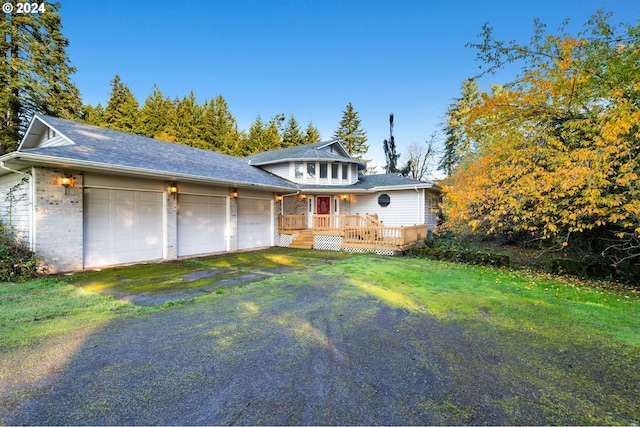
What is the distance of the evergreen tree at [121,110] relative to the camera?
2617cm

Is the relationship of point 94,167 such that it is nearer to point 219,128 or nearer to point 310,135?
point 219,128

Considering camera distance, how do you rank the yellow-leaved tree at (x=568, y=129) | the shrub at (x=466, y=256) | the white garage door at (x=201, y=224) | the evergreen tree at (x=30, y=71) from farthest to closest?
the evergreen tree at (x=30, y=71)
the white garage door at (x=201, y=224)
the shrub at (x=466, y=256)
the yellow-leaved tree at (x=568, y=129)

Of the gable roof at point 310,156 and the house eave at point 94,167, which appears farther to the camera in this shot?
the gable roof at point 310,156

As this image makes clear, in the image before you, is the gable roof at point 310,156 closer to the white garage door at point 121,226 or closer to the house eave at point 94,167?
the house eave at point 94,167

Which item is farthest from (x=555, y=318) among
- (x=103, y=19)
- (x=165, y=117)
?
(x=165, y=117)

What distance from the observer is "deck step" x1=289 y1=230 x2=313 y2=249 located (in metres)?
13.1

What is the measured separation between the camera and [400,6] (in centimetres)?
1193

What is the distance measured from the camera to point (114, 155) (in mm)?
8070

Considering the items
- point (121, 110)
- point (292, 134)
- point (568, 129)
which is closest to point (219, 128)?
point (292, 134)

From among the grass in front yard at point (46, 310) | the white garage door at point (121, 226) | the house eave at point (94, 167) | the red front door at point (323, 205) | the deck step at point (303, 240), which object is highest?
the house eave at point (94, 167)

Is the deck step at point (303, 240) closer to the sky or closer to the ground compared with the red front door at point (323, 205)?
closer to the ground

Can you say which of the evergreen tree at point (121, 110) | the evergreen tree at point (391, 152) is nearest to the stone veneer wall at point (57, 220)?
the evergreen tree at point (121, 110)

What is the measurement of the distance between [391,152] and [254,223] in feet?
70.5

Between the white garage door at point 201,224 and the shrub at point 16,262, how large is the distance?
3.72m
